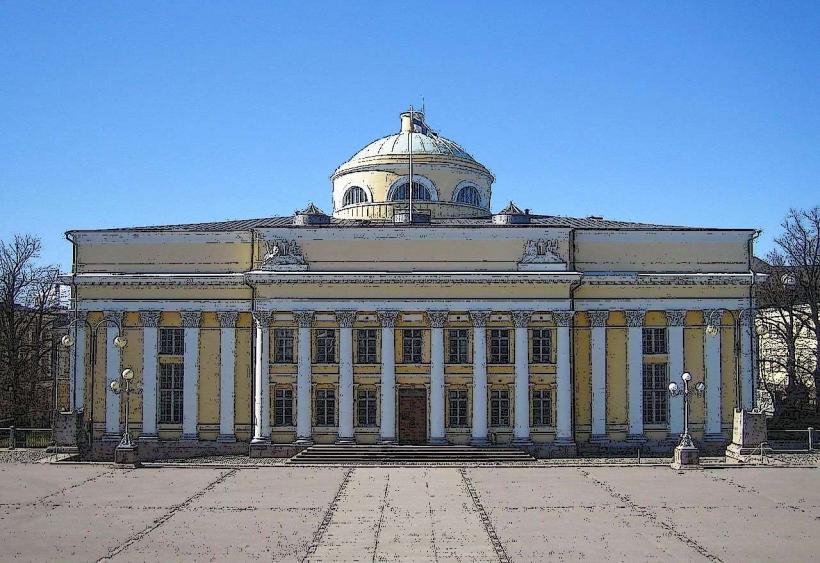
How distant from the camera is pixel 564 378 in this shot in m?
41.4

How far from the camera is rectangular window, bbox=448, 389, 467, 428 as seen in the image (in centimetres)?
4147

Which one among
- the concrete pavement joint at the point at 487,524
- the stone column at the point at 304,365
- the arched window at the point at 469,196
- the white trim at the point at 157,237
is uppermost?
the arched window at the point at 469,196

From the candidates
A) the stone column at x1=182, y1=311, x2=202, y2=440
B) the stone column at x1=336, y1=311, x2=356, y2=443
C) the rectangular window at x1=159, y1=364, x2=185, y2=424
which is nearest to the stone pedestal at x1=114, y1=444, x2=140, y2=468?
the stone column at x1=182, y1=311, x2=202, y2=440

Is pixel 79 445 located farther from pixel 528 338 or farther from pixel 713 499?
pixel 713 499

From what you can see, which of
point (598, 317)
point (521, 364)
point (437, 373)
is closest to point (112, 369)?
point (437, 373)

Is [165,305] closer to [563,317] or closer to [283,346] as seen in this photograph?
[283,346]

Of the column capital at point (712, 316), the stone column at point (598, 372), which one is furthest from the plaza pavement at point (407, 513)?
the column capital at point (712, 316)

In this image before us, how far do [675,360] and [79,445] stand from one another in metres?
25.3

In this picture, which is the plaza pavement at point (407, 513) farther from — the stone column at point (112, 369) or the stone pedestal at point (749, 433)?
the stone column at point (112, 369)

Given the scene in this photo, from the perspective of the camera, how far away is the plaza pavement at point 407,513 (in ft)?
74.1

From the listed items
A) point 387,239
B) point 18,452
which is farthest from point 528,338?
point 18,452

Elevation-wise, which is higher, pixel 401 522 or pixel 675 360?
pixel 675 360

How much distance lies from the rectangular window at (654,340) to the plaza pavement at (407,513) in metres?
7.66

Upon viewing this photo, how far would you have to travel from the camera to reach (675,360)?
42.5 metres
